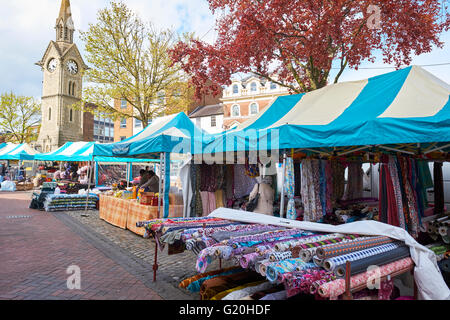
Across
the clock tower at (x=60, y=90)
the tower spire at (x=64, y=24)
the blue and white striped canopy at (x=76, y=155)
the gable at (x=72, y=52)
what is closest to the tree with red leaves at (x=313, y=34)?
the blue and white striped canopy at (x=76, y=155)

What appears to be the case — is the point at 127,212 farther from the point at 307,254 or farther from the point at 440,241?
the point at 440,241

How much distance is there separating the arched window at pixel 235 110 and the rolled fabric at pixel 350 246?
31.6m

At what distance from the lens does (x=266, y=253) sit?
2885mm

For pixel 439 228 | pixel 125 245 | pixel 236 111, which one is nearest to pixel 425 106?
pixel 439 228

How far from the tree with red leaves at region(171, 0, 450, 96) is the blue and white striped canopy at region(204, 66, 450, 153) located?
2279 millimetres

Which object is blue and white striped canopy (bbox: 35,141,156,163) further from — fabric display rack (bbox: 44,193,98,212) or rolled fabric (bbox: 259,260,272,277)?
rolled fabric (bbox: 259,260,272,277)

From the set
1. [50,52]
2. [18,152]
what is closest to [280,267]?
[18,152]

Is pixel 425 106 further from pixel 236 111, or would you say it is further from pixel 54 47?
pixel 54 47

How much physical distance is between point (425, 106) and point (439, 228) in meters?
1.95

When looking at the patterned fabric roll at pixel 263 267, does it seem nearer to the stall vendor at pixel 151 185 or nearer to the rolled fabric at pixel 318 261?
the rolled fabric at pixel 318 261

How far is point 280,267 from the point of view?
2518mm

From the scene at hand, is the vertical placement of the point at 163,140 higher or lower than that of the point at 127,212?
higher

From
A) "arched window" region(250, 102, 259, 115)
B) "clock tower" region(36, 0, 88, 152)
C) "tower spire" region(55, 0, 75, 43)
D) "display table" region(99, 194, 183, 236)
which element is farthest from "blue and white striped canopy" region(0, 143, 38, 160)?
"tower spire" region(55, 0, 75, 43)

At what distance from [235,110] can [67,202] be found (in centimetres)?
2445
